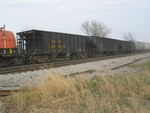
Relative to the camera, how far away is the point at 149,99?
4.64 metres

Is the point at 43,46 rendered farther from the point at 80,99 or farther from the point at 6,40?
the point at 80,99

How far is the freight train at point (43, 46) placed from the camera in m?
14.2

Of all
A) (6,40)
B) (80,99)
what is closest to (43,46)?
(6,40)

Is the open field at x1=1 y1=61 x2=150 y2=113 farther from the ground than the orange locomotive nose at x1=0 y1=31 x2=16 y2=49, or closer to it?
closer to it

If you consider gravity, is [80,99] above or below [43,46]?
below

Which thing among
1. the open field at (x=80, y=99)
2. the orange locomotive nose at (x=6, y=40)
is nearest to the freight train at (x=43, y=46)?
the orange locomotive nose at (x=6, y=40)

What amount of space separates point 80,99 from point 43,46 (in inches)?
542

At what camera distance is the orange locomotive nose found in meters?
13.8

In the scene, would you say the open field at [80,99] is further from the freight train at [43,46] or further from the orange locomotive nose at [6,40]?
the freight train at [43,46]

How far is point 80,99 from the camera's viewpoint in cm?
446

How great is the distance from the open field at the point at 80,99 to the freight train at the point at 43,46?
9.41m

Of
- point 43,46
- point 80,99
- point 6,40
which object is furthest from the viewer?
point 43,46

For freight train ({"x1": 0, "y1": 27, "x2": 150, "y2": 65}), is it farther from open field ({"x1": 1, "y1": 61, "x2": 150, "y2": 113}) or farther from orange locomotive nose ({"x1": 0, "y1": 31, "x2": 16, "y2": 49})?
open field ({"x1": 1, "y1": 61, "x2": 150, "y2": 113})

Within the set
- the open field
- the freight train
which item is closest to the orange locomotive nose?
the freight train
